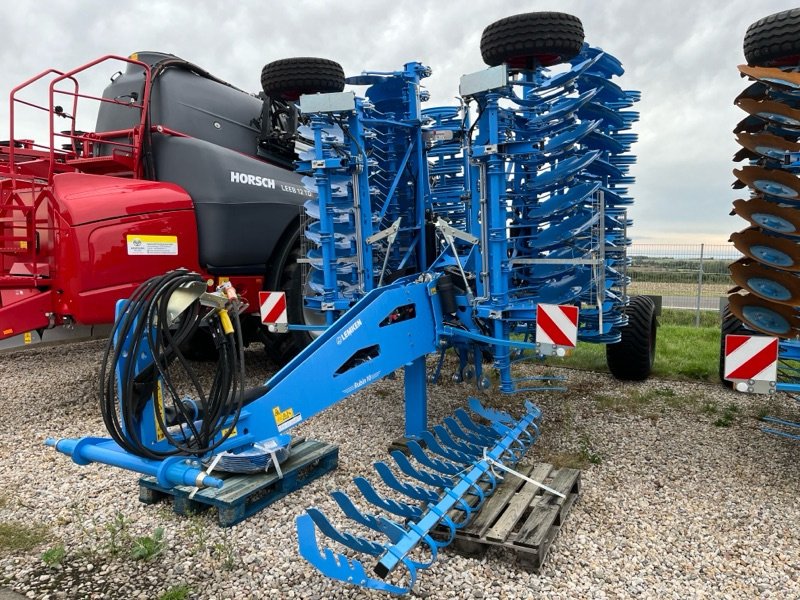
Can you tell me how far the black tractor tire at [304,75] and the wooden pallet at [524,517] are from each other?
3.45 metres

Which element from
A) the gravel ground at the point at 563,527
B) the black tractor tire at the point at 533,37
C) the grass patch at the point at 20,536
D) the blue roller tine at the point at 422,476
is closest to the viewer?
the gravel ground at the point at 563,527

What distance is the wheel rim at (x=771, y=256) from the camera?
359 cm

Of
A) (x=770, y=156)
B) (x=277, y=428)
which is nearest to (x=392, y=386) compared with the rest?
(x=277, y=428)

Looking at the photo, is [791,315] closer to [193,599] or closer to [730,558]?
[730,558]

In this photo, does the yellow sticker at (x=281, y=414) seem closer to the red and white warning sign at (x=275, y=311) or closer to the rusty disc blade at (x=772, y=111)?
the red and white warning sign at (x=275, y=311)

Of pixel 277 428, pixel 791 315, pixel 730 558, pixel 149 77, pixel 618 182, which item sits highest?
pixel 149 77

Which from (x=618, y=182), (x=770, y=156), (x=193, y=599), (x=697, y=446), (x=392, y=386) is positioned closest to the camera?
(x=193, y=599)

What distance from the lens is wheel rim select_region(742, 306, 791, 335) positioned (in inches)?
146

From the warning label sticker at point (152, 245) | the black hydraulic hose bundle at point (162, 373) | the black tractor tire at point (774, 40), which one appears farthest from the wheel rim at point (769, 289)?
the warning label sticker at point (152, 245)

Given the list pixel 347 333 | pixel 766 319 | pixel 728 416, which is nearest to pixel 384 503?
pixel 347 333

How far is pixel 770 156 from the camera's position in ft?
11.9

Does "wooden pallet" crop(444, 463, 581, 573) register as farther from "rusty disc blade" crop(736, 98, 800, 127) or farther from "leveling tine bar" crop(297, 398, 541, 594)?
"rusty disc blade" crop(736, 98, 800, 127)

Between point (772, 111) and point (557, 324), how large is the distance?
1.73 m

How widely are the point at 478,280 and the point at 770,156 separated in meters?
1.89
